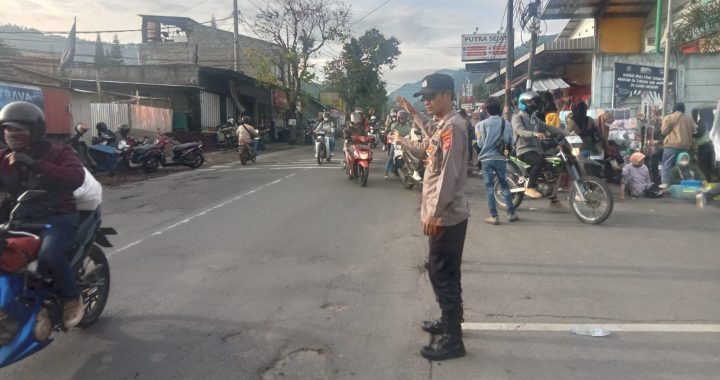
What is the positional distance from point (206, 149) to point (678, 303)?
24992 millimetres

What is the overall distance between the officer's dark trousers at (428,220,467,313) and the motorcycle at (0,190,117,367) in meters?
2.43

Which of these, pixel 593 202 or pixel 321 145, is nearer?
pixel 593 202

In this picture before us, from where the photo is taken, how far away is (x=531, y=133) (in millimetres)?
8453

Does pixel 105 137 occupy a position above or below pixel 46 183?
above

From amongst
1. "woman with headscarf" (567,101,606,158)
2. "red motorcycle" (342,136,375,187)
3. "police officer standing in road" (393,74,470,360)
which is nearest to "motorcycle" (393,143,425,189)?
"red motorcycle" (342,136,375,187)

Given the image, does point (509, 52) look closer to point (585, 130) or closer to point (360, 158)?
point (585, 130)

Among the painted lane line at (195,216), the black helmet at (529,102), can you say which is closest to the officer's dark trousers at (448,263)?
the painted lane line at (195,216)

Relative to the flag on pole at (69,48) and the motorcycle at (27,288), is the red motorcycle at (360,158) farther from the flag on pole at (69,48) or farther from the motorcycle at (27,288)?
the flag on pole at (69,48)

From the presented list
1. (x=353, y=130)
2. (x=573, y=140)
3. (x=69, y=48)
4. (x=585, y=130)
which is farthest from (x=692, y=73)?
(x=69, y=48)

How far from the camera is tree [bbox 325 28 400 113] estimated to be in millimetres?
53656

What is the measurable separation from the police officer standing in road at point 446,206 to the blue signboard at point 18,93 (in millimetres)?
13508

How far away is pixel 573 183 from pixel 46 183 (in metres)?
6.88

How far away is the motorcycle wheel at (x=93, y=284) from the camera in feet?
13.8

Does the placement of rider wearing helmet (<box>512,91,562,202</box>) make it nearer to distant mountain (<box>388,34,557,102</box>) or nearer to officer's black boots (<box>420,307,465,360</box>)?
distant mountain (<box>388,34,557,102</box>)
